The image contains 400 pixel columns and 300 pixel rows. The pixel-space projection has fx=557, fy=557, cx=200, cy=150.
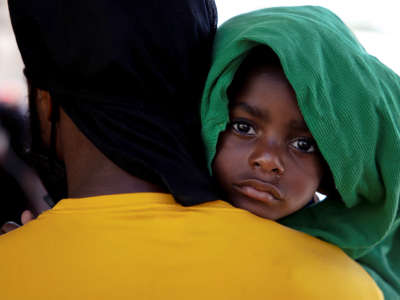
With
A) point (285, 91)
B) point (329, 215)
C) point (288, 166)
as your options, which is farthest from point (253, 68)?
point (329, 215)

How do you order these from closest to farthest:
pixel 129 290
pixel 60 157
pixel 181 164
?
pixel 129 290 < pixel 181 164 < pixel 60 157

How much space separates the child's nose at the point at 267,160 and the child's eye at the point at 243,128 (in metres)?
0.04

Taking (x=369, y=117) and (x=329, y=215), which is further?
(x=329, y=215)

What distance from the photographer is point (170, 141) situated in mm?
1188

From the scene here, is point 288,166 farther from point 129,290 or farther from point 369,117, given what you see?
point 129,290

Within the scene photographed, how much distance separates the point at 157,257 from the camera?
3.52 ft

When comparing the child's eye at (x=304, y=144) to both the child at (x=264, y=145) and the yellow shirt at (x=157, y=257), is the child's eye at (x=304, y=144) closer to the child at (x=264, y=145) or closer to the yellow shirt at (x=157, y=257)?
the child at (x=264, y=145)

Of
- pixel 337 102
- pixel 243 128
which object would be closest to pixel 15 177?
pixel 243 128

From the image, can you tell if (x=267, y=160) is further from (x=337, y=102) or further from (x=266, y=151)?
(x=337, y=102)

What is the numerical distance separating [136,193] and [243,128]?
35 cm

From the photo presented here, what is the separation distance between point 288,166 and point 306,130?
0.10m

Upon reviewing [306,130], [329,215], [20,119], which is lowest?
[20,119]

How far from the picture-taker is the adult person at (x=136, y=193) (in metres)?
1.06

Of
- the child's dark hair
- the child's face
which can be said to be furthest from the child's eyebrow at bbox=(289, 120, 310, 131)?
the child's dark hair
